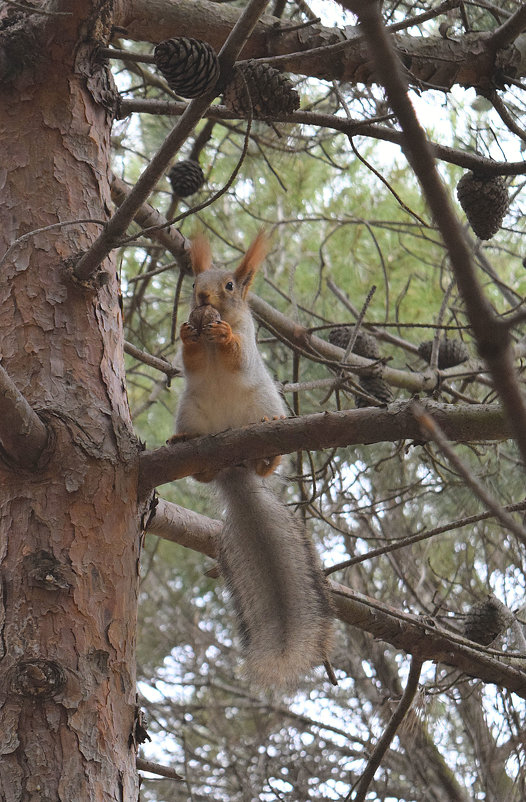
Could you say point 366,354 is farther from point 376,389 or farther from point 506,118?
point 506,118

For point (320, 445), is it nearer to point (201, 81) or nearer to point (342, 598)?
point (201, 81)

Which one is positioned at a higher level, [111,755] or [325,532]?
[325,532]

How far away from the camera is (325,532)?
11.7ft

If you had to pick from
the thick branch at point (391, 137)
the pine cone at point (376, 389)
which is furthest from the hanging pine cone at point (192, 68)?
the pine cone at point (376, 389)

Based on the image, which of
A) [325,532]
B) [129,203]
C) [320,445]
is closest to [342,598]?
[320,445]

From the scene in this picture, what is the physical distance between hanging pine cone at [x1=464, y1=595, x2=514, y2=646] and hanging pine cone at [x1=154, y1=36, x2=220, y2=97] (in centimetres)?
133

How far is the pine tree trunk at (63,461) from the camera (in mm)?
1244

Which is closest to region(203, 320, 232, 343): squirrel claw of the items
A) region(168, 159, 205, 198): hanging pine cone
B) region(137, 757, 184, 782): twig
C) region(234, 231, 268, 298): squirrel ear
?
region(234, 231, 268, 298): squirrel ear

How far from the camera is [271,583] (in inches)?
76.1

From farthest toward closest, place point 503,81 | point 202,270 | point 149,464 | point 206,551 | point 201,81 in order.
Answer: point 202,270 → point 206,551 → point 503,81 → point 149,464 → point 201,81

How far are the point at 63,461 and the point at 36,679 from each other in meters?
0.35

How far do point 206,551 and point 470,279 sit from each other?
1.83 meters

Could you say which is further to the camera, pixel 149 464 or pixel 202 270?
pixel 202 270

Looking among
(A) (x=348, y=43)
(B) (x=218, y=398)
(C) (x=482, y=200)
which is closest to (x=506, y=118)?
(C) (x=482, y=200)
